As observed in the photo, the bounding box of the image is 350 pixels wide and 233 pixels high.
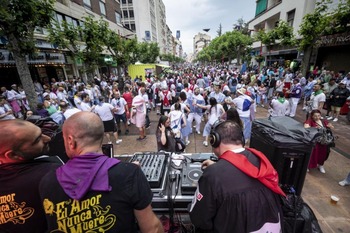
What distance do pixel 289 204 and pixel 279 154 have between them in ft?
1.95

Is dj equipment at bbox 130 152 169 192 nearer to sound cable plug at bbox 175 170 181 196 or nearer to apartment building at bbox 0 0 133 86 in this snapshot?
sound cable plug at bbox 175 170 181 196

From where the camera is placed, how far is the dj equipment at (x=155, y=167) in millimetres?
2082

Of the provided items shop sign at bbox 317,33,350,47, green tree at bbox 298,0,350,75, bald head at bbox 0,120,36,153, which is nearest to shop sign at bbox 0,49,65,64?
bald head at bbox 0,120,36,153

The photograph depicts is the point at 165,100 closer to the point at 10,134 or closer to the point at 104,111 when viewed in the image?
the point at 104,111

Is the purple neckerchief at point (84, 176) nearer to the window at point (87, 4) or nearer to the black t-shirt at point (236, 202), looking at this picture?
the black t-shirt at point (236, 202)

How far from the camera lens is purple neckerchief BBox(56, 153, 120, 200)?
1191 millimetres

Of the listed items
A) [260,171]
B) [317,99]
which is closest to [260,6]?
[317,99]

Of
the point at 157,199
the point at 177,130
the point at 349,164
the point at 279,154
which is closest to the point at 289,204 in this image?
the point at 279,154

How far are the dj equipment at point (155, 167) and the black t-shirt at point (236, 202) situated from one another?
0.73 m

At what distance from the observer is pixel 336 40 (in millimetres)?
13695

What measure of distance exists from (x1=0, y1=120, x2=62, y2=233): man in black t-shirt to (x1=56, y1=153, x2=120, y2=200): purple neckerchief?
451 millimetres

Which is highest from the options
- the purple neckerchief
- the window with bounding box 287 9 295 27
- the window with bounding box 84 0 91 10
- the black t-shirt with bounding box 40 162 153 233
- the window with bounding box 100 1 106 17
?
the window with bounding box 100 1 106 17

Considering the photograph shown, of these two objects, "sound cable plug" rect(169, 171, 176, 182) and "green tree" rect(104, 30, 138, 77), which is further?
"green tree" rect(104, 30, 138, 77)

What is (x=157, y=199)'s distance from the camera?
1982 millimetres
